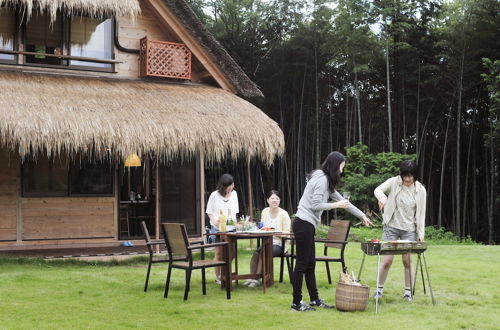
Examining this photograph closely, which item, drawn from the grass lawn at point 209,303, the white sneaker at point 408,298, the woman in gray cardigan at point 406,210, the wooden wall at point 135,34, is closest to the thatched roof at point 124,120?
the wooden wall at point 135,34

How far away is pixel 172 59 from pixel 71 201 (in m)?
3.16

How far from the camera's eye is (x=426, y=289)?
7211 millimetres

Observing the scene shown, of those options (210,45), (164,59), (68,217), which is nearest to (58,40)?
(164,59)

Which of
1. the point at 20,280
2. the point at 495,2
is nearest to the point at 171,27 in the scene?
the point at 20,280

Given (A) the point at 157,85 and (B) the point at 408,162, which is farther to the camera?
(A) the point at 157,85

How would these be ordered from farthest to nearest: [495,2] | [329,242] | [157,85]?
1. [495,2]
2. [157,85]
3. [329,242]

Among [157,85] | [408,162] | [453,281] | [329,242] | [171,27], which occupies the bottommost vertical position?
[453,281]

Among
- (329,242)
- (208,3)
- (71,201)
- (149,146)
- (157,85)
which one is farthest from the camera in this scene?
(208,3)

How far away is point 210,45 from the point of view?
12.4 metres

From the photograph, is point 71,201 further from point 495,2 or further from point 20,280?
point 495,2

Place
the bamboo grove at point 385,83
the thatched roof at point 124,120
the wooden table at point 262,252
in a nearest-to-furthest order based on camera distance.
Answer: the wooden table at point 262,252 → the thatched roof at point 124,120 → the bamboo grove at point 385,83

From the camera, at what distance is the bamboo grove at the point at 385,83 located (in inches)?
694

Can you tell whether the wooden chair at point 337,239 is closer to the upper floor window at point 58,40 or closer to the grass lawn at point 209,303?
the grass lawn at point 209,303

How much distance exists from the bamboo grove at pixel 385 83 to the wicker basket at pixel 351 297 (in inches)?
467
